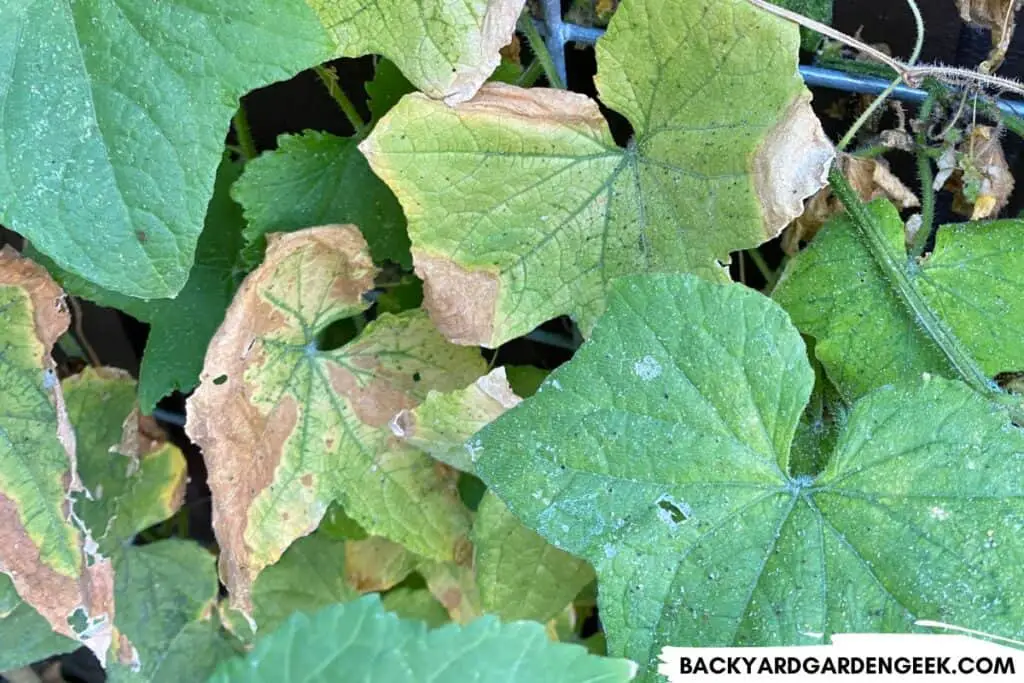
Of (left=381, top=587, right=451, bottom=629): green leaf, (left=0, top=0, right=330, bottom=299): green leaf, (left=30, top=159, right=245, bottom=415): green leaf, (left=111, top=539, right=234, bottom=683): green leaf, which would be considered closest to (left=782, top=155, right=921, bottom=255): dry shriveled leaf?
(left=0, top=0, right=330, bottom=299): green leaf

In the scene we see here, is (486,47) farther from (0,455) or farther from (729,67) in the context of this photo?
(0,455)

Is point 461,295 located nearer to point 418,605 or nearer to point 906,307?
point 906,307

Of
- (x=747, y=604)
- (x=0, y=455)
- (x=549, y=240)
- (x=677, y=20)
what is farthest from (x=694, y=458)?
(x=0, y=455)

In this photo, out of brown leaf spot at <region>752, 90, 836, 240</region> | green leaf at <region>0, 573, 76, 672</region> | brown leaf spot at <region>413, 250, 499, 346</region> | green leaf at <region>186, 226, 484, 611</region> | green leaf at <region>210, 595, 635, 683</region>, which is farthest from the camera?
green leaf at <region>0, 573, 76, 672</region>

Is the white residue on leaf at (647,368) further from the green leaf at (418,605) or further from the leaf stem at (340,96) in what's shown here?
the green leaf at (418,605)

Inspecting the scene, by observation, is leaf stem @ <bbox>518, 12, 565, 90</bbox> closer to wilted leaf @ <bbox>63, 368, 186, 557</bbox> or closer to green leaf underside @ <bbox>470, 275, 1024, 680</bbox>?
green leaf underside @ <bbox>470, 275, 1024, 680</bbox>

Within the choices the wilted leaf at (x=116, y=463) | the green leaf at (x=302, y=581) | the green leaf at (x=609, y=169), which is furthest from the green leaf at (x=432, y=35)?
the green leaf at (x=302, y=581)

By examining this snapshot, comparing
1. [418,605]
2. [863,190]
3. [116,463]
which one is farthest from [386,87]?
[418,605]
